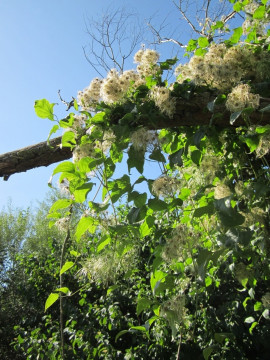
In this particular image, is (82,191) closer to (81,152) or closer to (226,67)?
(81,152)

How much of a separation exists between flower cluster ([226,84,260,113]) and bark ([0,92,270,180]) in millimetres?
73

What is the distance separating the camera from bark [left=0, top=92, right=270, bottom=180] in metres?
1.12

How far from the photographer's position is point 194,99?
45.8 inches

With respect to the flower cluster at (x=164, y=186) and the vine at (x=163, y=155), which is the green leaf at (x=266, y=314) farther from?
the flower cluster at (x=164, y=186)

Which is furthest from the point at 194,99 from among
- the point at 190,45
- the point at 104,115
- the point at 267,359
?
the point at 267,359

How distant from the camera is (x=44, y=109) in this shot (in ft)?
3.52

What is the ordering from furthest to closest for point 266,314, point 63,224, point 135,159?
point 266,314, point 63,224, point 135,159

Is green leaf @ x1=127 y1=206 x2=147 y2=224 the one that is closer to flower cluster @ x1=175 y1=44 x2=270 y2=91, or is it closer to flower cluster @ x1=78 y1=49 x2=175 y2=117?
flower cluster @ x1=78 y1=49 x2=175 y2=117

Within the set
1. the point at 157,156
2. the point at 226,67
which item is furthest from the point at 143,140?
the point at 226,67

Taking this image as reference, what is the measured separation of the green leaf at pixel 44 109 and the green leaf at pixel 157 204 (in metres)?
0.43

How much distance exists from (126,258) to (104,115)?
59cm

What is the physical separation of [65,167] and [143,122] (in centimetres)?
31

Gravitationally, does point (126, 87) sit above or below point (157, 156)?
above

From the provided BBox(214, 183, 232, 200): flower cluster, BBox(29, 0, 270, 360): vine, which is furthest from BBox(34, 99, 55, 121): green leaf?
BBox(214, 183, 232, 200): flower cluster
